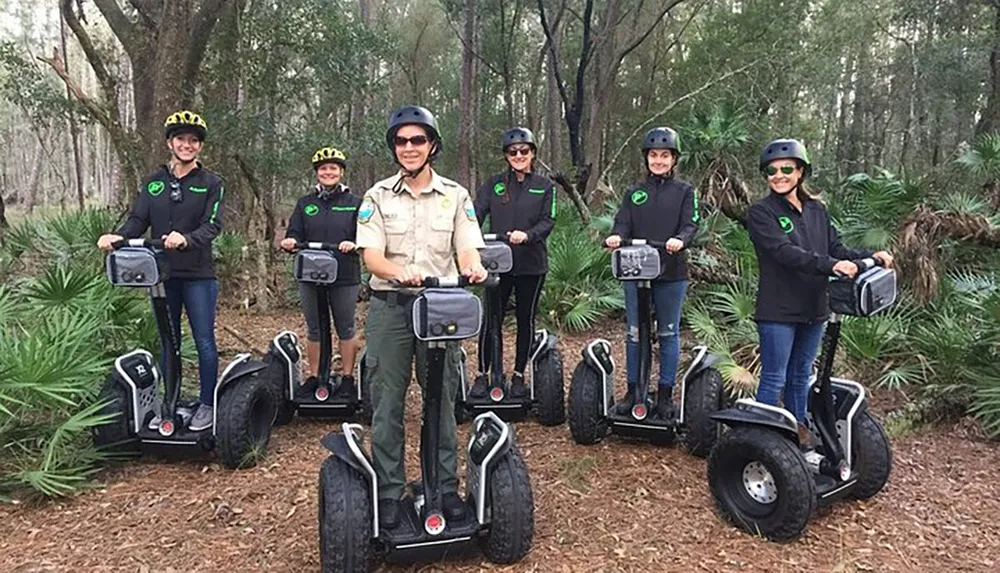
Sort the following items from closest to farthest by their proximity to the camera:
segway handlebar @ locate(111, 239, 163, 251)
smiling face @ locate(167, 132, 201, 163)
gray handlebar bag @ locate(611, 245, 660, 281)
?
segway handlebar @ locate(111, 239, 163, 251) < gray handlebar bag @ locate(611, 245, 660, 281) < smiling face @ locate(167, 132, 201, 163)

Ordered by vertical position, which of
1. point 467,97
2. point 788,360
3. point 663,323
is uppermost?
point 467,97

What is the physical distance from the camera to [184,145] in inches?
170

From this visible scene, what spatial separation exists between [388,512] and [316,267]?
7.18ft

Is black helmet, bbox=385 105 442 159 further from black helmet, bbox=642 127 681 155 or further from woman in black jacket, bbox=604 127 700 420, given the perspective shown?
black helmet, bbox=642 127 681 155

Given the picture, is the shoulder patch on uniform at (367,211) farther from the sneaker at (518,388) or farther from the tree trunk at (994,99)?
the tree trunk at (994,99)

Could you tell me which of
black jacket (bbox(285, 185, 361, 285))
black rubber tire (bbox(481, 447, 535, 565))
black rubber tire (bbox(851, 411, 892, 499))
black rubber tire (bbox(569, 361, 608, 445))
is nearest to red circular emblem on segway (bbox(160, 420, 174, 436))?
black jacket (bbox(285, 185, 361, 285))

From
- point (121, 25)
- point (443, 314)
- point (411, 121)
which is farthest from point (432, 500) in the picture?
point (121, 25)

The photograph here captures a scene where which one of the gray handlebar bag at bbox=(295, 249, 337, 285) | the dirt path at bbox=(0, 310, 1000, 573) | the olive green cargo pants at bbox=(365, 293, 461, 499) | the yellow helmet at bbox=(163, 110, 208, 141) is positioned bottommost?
the dirt path at bbox=(0, 310, 1000, 573)

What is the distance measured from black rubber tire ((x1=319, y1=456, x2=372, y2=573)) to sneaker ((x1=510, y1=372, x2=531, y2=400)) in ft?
7.77

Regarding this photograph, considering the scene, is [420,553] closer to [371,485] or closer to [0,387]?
[371,485]

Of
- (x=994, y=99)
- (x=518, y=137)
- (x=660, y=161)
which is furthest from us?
(x=994, y=99)

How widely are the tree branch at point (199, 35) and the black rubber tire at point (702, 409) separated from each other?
6919mm

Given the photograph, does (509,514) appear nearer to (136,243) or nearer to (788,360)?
(788,360)

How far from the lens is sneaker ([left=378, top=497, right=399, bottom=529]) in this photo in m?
3.15
